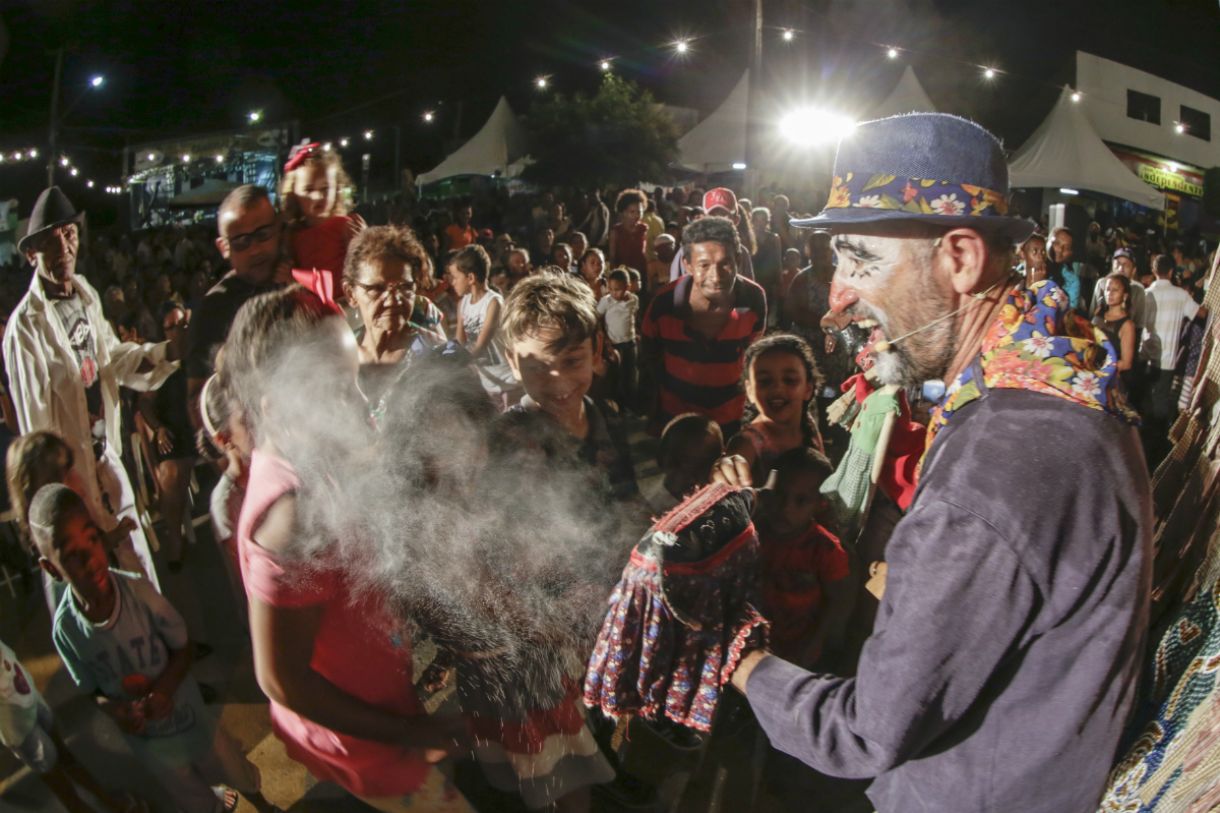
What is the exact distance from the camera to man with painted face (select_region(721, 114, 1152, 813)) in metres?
1.02

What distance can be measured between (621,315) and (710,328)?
7.19 feet

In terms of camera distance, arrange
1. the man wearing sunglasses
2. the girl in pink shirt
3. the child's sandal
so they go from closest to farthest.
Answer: the girl in pink shirt
the man wearing sunglasses
the child's sandal

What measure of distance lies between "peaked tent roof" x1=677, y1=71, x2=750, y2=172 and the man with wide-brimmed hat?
8562 mm

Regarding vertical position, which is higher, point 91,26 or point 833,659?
point 91,26

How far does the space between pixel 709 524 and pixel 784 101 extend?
10524mm

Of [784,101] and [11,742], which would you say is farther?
[784,101]

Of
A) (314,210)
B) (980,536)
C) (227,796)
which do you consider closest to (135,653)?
(227,796)

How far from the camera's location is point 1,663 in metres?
1.94

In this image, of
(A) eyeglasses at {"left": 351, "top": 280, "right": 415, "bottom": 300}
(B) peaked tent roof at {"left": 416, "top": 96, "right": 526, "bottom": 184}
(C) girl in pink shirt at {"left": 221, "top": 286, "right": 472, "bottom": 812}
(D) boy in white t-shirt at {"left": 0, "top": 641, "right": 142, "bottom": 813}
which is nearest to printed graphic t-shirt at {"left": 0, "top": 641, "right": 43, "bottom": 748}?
(D) boy in white t-shirt at {"left": 0, "top": 641, "right": 142, "bottom": 813}

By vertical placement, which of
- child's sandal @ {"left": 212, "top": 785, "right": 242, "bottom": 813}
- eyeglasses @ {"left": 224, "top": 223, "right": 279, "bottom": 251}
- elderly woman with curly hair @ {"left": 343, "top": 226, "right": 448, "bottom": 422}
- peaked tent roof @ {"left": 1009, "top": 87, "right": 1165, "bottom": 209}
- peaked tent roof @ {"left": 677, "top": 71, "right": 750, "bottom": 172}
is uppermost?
peaked tent roof @ {"left": 677, "top": 71, "right": 750, "bottom": 172}

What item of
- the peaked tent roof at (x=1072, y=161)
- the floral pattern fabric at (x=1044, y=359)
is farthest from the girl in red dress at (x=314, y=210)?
the peaked tent roof at (x=1072, y=161)

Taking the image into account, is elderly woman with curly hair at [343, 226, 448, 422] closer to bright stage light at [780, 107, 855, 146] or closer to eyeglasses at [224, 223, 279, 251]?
eyeglasses at [224, 223, 279, 251]

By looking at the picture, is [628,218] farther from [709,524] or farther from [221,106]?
[709,524]

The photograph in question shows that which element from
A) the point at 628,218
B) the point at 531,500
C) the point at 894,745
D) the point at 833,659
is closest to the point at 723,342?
the point at 833,659
